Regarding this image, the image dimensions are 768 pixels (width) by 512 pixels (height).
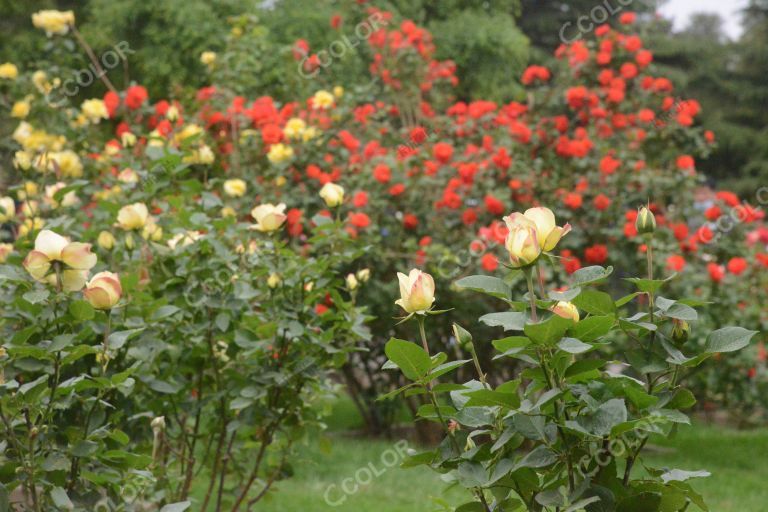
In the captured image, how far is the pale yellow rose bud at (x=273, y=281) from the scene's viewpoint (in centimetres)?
216

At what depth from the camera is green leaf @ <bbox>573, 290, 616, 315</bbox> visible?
3.62 ft

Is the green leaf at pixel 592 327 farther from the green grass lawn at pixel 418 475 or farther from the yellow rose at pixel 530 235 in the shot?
the green grass lawn at pixel 418 475

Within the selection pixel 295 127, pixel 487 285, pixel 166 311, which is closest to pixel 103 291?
pixel 166 311

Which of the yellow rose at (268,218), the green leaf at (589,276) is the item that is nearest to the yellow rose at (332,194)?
the yellow rose at (268,218)

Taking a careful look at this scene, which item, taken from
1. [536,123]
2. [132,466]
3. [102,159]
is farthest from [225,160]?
[132,466]

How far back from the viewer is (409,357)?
3.59ft

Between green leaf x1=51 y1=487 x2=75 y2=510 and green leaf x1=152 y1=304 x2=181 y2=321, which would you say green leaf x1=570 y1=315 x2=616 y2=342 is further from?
green leaf x1=152 y1=304 x2=181 y2=321

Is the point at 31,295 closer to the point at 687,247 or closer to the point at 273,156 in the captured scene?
the point at 273,156

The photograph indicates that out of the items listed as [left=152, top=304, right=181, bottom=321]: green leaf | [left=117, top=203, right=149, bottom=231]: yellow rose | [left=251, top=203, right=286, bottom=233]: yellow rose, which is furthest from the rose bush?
[left=117, top=203, right=149, bottom=231]: yellow rose

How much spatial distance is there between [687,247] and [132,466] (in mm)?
4145

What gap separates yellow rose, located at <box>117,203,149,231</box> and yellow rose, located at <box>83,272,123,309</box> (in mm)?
824

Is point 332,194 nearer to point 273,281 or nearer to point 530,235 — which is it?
point 273,281

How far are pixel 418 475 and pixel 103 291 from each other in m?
3.59

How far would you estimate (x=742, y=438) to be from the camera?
6.04 metres
